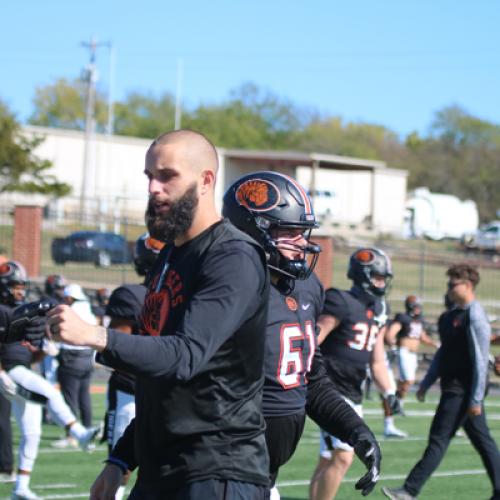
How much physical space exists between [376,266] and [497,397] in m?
9.87

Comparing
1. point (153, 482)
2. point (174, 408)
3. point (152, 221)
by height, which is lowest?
point (153, 482)

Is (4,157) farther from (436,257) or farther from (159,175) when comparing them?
(159,175)

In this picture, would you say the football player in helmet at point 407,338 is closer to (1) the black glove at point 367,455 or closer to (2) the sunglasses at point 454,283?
(2) the sunglasses at point 454,283

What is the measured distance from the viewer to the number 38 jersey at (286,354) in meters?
4.64

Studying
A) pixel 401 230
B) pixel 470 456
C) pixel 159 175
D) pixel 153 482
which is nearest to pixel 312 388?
pixel 153 482

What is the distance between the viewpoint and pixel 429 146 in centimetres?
8669

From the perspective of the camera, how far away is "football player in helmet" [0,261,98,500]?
8.16 metres

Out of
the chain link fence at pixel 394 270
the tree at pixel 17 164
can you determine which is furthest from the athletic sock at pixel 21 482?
the tree at pixel 17 164

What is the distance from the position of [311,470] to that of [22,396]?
3.24 m

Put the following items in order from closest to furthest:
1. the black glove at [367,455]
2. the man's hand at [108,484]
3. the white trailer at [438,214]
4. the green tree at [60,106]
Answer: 1. the man's hand at [108,484]
2. the black glove at [367,455]
3. the white trailer at [438,214]
4. the green tree at [60,106]

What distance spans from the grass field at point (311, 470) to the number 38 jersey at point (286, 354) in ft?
13.7

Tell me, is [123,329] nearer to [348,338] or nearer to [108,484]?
[348,338]

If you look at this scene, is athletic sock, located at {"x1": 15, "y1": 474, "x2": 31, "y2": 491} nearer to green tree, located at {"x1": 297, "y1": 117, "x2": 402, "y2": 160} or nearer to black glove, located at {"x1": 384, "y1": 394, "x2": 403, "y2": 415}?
black glove, located at {"x1": 384, "y1": 394, "x2": 403, "y2": 415}

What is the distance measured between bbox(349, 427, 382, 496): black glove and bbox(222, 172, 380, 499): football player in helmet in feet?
0.04
